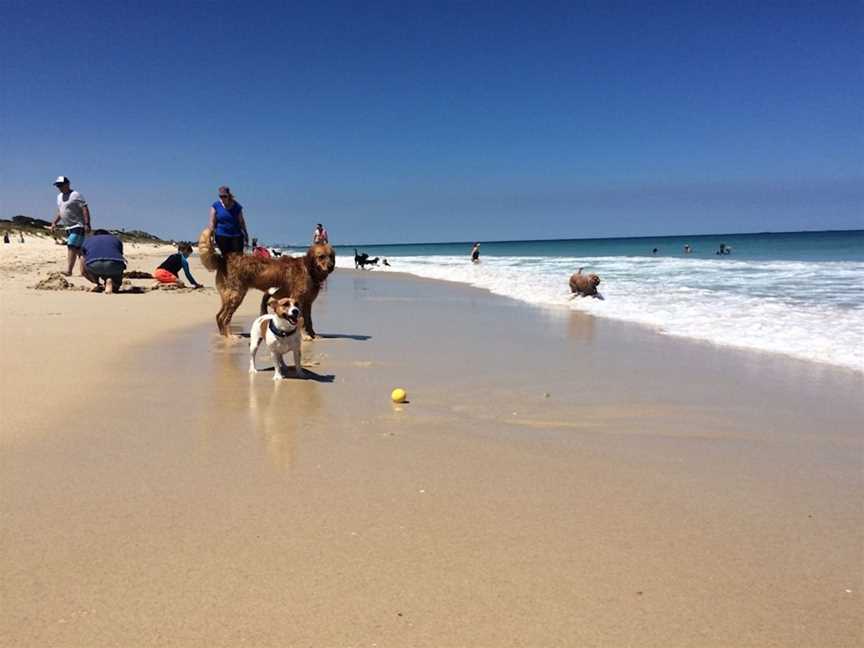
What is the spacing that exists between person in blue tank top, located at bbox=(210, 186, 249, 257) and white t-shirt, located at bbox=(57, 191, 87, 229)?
569cm

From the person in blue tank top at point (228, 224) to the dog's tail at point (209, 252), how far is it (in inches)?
4.9

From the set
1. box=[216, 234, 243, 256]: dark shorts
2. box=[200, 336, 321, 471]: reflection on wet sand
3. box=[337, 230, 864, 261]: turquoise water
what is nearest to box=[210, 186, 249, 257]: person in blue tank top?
box=[216, 234, 243, 256]: dark shorts

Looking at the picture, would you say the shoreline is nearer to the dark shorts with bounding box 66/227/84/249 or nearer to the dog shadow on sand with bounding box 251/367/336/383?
the dog shadow on sand with bounding box 251/367/336/383

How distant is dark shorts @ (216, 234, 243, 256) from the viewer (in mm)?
8188

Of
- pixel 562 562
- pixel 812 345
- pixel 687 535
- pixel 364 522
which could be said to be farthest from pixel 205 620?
pixel 812 345

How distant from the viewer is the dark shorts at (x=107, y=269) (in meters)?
11.9

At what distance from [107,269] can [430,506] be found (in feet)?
36.0

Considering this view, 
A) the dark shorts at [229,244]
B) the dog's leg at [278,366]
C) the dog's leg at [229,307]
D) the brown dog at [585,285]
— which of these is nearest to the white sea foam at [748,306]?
the brown dog at [585,285]

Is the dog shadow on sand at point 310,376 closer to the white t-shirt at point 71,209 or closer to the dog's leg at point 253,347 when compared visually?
the dog's leg at point 253,347

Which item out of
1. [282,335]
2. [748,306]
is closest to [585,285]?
[748,306]

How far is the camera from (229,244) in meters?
8.33

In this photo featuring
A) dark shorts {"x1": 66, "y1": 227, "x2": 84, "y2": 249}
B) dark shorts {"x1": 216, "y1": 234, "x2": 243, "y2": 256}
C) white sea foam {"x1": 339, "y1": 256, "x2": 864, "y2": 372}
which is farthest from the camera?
dark shorts {"x1": 66, "y1": 227, "x2": 84, "y2": 249}

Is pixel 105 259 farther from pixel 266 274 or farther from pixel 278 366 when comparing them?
pixel 278 366

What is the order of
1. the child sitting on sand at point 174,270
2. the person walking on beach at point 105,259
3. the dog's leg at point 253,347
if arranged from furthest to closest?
the child sitting on sand at point 174,270 < the person walking on beach at point 105,259 < the dog's leg at point 253,347
